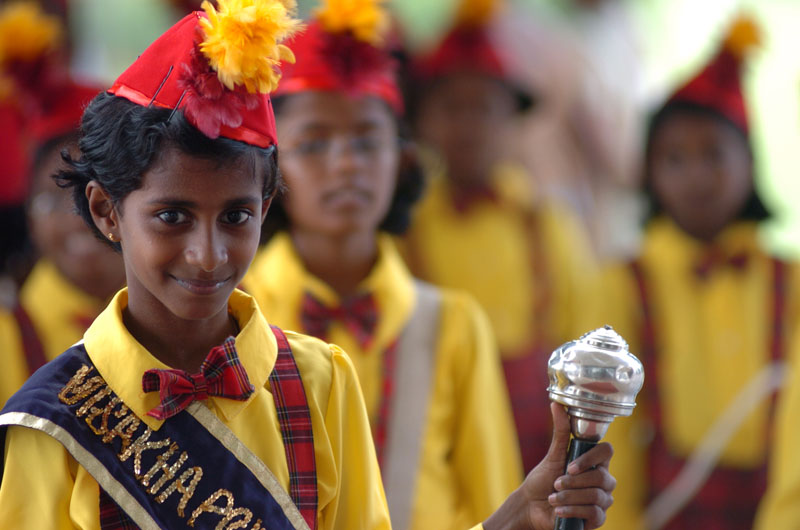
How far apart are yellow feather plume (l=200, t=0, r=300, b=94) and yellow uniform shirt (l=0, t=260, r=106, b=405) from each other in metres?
1.96

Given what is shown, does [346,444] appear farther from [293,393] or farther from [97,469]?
[97,469]

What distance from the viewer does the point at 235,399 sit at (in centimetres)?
214

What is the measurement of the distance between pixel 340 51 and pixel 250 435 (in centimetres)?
163

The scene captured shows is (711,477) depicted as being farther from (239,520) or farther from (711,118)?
(239,520)

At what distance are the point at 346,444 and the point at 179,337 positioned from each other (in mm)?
345

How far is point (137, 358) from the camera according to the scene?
210cm

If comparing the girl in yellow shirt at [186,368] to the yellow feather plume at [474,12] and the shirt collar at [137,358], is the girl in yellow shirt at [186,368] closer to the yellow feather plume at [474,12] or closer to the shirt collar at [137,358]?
the shirt collar at [137,358]

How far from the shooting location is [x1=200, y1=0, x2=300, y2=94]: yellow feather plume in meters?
2.00

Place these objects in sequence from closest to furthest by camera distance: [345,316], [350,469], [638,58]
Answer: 1. [350,469]
2. [345,316]
3. [638,58]

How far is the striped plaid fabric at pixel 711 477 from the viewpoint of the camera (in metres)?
4.48

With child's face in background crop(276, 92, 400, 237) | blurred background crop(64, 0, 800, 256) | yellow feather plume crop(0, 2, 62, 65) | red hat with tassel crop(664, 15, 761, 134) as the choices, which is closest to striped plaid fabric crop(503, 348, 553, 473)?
red hat with tassel crop(664, 15, 761, 134)

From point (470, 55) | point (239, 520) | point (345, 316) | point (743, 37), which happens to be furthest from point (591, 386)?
point (470, 55)

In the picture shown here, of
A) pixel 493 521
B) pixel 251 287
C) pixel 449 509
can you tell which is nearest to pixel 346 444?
pixel 493 521

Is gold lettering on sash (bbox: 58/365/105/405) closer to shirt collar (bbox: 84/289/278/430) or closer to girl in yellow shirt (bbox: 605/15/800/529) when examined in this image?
shirt collar (bbox: 84/289/278/430)
